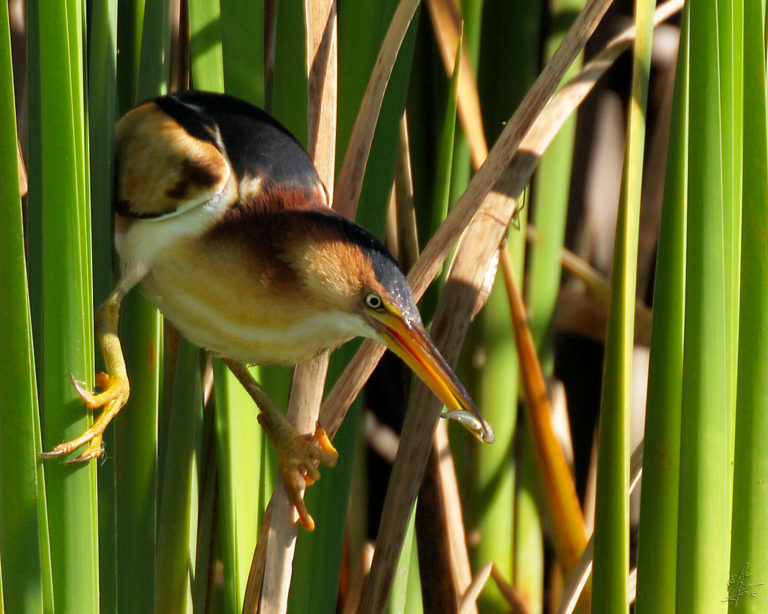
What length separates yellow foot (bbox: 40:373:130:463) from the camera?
77cm

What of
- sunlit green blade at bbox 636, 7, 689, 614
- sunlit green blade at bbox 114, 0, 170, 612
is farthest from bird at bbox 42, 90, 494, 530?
sunlit green blade at bbox 636, 7, 689, 614

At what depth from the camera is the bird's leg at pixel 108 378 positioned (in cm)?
86

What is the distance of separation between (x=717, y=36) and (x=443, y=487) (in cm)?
75

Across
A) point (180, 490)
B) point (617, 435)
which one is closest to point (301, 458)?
point (180, 490)

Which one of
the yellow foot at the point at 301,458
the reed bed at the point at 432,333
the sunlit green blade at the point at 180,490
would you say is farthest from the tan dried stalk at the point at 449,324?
the sunlit green blade at the point at 180,490

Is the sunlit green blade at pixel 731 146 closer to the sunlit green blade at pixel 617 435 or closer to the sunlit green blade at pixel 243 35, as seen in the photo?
the sunlit green blade at pixel 617 435

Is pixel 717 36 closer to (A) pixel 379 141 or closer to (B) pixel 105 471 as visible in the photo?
(A) pixel 379 141

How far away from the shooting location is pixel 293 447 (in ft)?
3.75

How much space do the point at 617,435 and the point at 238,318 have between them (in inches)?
19.1

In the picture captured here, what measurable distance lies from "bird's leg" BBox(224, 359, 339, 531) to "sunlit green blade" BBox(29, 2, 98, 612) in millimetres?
316

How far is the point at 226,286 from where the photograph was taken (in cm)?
119

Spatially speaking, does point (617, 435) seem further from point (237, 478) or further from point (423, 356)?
point (237, 478)

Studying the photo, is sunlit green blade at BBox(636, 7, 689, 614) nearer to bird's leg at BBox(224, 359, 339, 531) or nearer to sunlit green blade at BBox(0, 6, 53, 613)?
bird's leg at BBox(224, 359, 339, 531)

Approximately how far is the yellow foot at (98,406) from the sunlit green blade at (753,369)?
0.64 meters
